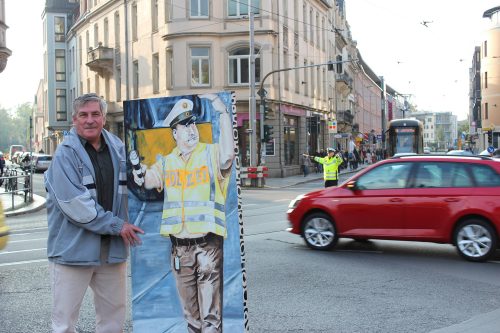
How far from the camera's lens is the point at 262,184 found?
1176 inches

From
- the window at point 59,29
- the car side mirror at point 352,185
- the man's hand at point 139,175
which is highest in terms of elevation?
the window at point 59,29

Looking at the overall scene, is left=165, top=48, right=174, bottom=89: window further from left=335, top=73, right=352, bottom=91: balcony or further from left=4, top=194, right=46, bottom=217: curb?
left=335, top=73, right=352, bottom=91: balcony

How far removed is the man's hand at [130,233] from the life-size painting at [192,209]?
0.43 ft

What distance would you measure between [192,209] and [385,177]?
661 cm

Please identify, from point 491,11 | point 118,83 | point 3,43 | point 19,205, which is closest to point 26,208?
point 19,205

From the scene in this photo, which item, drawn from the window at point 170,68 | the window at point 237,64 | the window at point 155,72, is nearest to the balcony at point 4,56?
the window at point 170,68

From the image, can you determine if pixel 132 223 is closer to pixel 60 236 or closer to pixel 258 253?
pixel 60 236

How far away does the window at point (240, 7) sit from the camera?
119 feet

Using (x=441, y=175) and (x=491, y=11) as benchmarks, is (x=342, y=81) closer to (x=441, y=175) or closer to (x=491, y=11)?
(x=491, y=11)

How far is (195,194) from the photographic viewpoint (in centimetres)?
403

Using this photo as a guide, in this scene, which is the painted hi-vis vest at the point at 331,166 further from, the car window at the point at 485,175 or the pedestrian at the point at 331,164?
the car window at the point at 485,175

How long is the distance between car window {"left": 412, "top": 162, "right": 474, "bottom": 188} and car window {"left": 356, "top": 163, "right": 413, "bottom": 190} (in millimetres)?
202

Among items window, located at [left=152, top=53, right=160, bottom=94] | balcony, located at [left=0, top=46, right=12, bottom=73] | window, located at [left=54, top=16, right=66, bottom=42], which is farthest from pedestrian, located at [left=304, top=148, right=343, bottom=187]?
window, located at [left=54, top=16, right=66, bottom=42]

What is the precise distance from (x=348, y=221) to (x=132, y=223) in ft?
21.8
